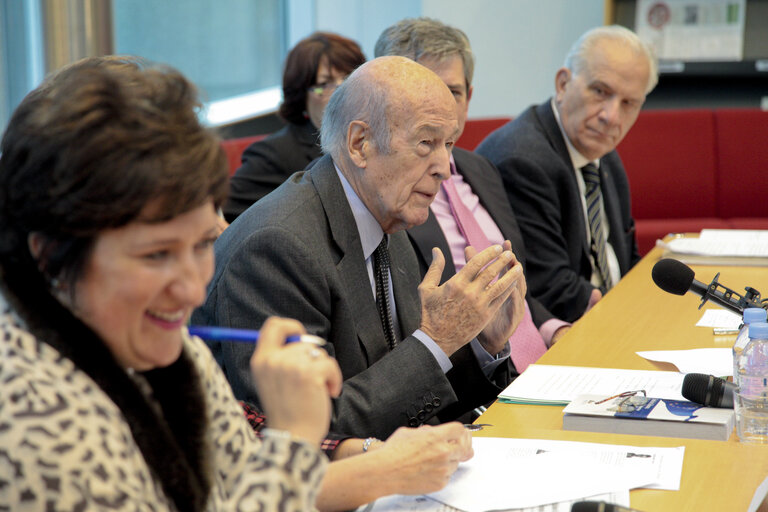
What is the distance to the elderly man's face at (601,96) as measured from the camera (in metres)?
3.26

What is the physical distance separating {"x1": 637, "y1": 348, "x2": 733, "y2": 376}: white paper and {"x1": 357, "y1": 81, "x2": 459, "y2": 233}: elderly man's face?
2.01ft

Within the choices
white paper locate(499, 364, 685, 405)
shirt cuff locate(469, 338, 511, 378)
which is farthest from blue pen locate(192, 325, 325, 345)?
shirt cuff locate(469, 338, 511, 378)

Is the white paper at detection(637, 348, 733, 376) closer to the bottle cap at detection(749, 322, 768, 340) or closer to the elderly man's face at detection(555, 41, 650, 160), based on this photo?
the bottle cap at detection(749, 322, 768, 340)

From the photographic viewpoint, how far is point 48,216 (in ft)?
2.96

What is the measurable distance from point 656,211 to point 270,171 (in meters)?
2.73

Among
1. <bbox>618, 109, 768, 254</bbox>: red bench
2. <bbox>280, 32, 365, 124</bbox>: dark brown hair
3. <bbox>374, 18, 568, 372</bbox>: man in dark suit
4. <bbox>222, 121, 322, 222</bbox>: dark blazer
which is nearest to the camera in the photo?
<bbox>374, 18, 568, 372</bbox>: man in dark suit

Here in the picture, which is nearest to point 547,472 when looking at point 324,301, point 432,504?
point 432,504

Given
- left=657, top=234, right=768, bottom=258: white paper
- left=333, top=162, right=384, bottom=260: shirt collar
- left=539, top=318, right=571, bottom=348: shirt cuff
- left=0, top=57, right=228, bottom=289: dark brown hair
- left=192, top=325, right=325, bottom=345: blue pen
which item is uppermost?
left=0, top=57, right=228, bottom=289: dark brown hair

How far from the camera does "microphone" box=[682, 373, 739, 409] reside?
5.23 ft

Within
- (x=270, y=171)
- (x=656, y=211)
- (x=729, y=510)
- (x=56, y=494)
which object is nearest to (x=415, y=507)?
(x=729, y=510)

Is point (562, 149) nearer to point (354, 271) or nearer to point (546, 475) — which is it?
point (354, 271)

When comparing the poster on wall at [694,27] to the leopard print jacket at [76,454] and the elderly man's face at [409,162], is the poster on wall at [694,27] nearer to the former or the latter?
the elderly man's face at [409,162]

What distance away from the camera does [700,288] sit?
5.56ft

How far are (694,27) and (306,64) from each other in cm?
322
